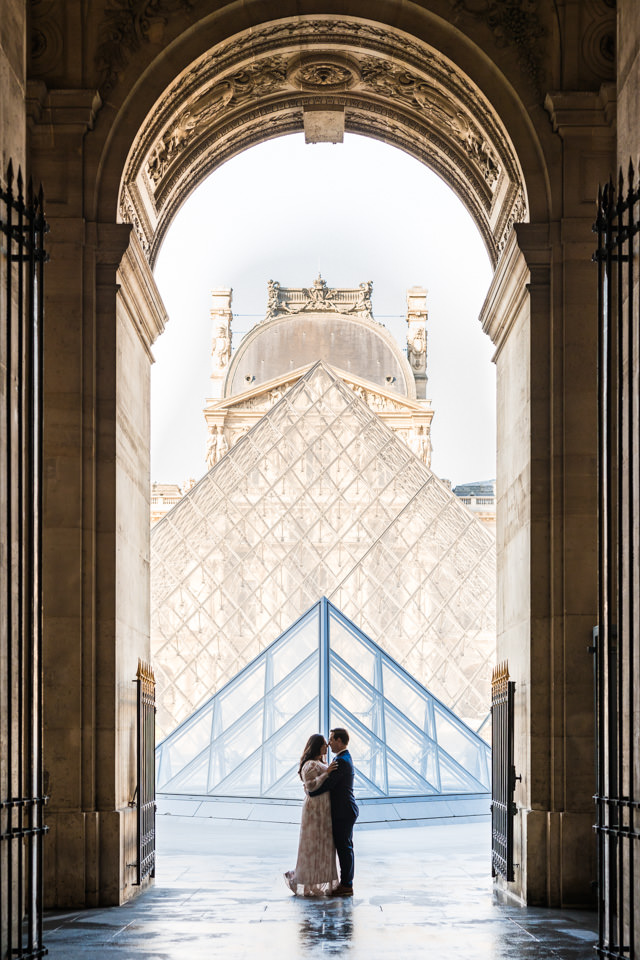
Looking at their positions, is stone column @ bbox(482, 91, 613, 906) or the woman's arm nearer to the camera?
stone column @ bbox(482, 91, 613, 906)

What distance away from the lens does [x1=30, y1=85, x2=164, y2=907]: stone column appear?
9203mm

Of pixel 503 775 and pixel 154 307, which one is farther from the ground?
pixel 154 307

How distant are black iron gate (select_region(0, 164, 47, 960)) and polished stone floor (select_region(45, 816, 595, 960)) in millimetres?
1340

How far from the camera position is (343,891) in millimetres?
9945

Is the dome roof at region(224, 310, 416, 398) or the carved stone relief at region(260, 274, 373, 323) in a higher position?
the carved stone relief at region(260, 274, 373, 323)

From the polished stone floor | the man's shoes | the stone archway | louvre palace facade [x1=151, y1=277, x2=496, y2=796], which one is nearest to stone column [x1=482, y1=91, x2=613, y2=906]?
the stone archway

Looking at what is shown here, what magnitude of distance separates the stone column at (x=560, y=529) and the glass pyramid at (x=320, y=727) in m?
9.38

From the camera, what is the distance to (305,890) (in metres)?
9.97

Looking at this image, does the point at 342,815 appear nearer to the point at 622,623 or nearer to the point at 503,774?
the point at 503,774

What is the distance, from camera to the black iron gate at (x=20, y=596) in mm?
5898

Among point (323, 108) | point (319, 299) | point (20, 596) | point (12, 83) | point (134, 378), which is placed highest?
point (319, 299)

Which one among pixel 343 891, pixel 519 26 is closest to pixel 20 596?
pixel 343 891

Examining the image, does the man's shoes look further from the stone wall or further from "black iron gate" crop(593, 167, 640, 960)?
the stone wall

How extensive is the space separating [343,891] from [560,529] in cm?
300
